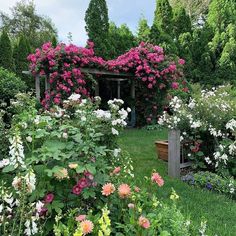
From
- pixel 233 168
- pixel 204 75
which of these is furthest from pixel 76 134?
pixel 204 75

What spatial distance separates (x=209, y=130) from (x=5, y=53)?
1097 centimetres

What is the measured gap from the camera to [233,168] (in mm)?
4676

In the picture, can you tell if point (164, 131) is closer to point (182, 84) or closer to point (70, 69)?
point (70, 69)

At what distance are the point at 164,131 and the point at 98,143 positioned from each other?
7181 mm

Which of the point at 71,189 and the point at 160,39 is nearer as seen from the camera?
the point at 71,189

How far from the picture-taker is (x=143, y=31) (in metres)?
15.8

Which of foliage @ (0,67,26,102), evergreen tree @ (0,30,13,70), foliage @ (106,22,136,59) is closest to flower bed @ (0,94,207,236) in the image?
foliage @ (0,67,26,102)

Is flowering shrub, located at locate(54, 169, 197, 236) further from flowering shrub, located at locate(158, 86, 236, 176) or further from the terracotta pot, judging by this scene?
the terracotta pot

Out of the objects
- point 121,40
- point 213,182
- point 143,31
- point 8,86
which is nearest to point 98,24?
point 121,40

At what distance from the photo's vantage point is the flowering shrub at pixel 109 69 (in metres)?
9.04

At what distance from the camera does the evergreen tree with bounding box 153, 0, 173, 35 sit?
53.2 ft

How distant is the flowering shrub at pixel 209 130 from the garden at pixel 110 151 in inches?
0.6

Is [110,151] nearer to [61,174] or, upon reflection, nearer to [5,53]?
[61,174]

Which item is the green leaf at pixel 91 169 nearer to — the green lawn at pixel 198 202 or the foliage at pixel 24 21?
the green lawn at pixel 198 202
